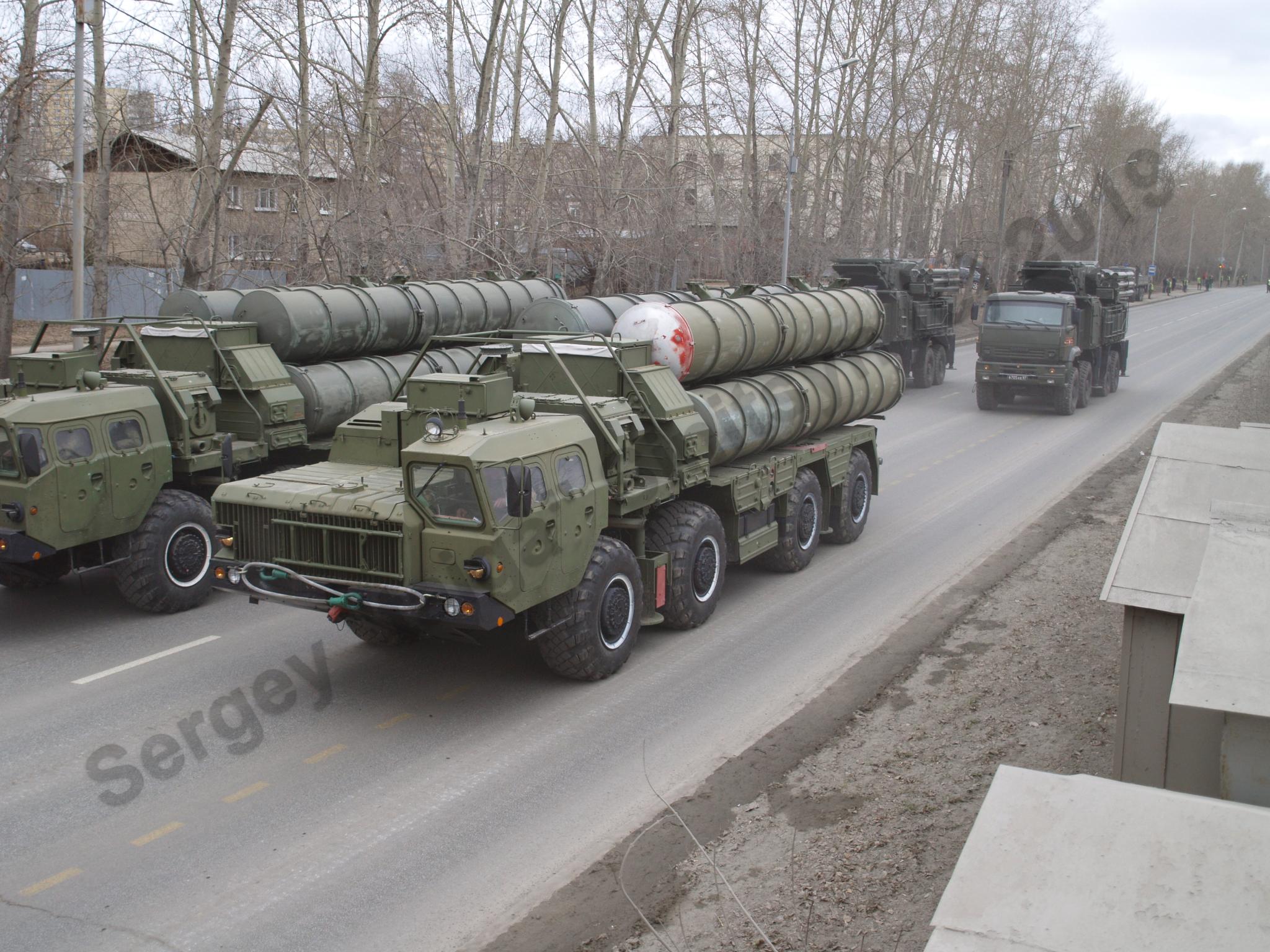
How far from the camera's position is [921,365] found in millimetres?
29656

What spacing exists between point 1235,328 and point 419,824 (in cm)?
5235

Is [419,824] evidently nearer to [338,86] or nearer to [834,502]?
[834,502]

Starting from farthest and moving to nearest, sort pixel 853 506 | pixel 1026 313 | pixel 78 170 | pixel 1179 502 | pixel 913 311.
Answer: pixel 913 311 < pixel 1026 313 < pixel 78 170 < pixel 853 506 < pixel 1179 502

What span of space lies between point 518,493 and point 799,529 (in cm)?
515

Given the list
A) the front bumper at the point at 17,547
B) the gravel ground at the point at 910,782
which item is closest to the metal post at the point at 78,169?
the front bumper at the point at 17,547

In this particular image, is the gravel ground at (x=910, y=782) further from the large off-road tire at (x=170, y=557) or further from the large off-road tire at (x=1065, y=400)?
the large off-road tire at (x=1065, y=400)

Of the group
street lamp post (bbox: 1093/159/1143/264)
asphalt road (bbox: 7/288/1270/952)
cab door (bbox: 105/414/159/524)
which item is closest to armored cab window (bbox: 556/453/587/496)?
asphalt road (bbox: 7/288/1270/952)

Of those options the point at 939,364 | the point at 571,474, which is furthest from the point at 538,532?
the point at 939,364

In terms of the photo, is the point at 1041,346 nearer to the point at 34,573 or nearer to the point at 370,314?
the point at 370,314

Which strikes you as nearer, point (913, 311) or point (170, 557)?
point (170, 557)

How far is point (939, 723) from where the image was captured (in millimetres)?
8430

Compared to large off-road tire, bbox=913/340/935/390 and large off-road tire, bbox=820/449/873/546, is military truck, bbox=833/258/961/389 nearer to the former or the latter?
large off-road tire, bbox=913/340/935/390

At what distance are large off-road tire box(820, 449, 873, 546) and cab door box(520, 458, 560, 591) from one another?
5.69 metres

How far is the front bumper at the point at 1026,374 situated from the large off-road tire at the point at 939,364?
522cm
